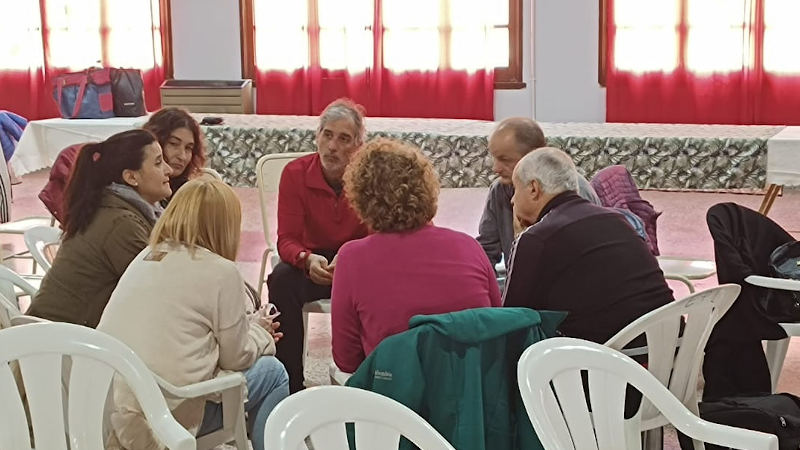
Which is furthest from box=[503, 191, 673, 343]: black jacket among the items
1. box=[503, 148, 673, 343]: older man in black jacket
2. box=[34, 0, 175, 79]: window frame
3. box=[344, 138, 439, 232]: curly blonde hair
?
box=[34, 0, 175, 79]: window frame

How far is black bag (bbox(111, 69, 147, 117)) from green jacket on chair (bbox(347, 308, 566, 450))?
506 cm

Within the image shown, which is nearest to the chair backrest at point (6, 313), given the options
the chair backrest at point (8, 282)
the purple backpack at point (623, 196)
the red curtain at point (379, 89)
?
the chair backrest at point (8, 282)

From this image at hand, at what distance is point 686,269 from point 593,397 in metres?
1.91

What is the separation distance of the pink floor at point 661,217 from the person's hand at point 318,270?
1.22 m

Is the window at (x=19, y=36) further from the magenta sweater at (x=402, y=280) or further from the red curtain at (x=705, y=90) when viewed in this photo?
the magenta sweater at (x=402, y=280)

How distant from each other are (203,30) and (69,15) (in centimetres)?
108

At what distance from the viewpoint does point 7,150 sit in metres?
6.93

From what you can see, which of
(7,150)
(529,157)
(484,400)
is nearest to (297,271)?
(529,157)

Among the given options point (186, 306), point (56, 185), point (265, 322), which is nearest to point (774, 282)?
point (265, 322)

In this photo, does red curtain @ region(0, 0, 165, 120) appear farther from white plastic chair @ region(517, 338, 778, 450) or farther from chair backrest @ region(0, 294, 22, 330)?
Answer: white plastic chair @ region(517, 338, 778, 450)

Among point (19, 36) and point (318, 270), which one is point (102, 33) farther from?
point (318, 270)

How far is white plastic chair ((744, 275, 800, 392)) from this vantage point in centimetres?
343

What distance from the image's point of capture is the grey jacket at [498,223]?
3.80 m

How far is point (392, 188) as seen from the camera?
2947mm
